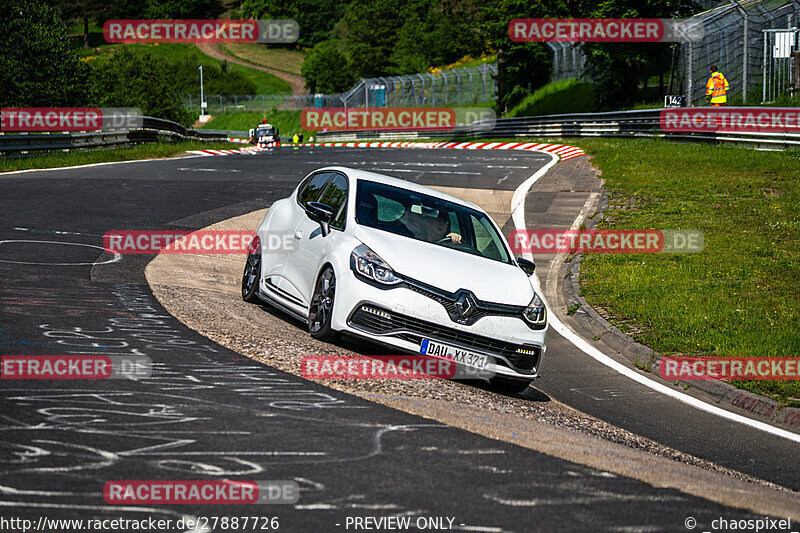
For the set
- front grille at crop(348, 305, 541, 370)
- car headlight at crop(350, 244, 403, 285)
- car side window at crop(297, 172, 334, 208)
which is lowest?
front grille at crop(348, 305, 541, 370)

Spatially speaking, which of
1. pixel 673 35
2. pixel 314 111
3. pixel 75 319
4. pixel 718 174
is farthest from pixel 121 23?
pixel 75 319

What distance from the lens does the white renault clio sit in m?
8.02

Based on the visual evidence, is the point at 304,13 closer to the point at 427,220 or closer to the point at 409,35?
the point at 409,35

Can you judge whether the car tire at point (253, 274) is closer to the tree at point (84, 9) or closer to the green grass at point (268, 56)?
the green grass at point (268, 56)

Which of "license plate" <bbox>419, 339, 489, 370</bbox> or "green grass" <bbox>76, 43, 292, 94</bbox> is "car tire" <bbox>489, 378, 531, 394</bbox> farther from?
"green grass" <bbox>76, 43, 292, 94</bbox>

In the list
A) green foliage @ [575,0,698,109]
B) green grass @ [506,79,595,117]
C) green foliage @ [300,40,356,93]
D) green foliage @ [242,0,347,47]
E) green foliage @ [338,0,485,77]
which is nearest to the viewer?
green foliage @ [575,0,698,109]

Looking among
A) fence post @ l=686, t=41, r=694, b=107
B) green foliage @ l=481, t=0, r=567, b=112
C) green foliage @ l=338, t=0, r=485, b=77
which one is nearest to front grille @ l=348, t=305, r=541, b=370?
fence post @ l=686, t=41, r=694, b=107

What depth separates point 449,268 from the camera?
8.37 meters

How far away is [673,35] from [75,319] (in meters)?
40.1

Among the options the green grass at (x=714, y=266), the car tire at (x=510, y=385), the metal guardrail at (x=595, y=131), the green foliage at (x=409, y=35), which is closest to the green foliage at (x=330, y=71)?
the green foliage at (x=409, y=35)

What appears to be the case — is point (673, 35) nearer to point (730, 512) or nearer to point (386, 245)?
point (386, 245)

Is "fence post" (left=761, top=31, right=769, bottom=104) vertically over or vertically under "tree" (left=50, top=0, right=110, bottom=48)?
under

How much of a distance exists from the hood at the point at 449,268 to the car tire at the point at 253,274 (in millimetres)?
2105

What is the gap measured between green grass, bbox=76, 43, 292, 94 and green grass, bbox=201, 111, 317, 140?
60.1ft
